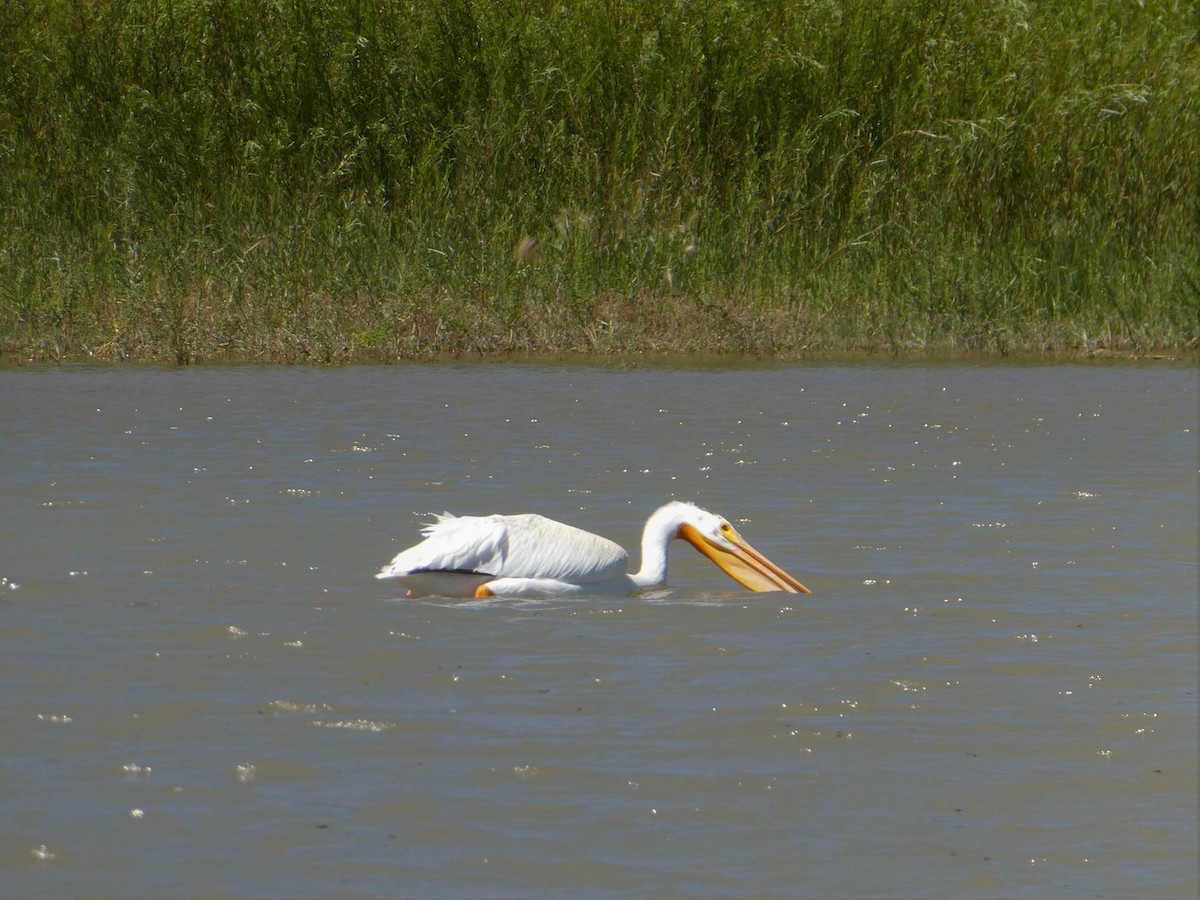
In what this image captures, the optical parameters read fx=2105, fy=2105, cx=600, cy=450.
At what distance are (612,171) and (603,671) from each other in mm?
9462

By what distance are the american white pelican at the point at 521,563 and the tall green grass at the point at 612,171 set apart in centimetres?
661

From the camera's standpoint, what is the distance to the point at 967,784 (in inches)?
156

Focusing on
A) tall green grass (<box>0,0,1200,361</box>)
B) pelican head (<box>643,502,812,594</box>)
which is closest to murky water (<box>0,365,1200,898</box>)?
pelican head (<box>643,502,812,594</box>)

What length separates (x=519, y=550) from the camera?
20.8 feet

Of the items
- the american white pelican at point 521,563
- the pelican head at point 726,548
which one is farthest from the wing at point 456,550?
the pelican head at point 726,548

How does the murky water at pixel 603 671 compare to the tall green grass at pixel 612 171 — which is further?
the tall green grass at pixel 612 171

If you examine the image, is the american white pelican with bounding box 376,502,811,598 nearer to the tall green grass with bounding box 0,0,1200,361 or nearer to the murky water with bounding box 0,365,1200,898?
the murky water with bounding box 0,365,1200,898

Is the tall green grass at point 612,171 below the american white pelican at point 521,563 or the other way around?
the other way around

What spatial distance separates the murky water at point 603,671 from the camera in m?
3.53

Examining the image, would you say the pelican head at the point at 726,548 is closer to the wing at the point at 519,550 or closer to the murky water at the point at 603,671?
the murky water at the point at 603,671

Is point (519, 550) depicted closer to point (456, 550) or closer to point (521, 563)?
point (521, 563)

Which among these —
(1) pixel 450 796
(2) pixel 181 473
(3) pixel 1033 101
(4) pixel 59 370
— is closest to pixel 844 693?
(1) pixel 450 796

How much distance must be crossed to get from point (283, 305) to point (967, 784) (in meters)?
9.47

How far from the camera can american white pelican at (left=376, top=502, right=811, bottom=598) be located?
622cm
